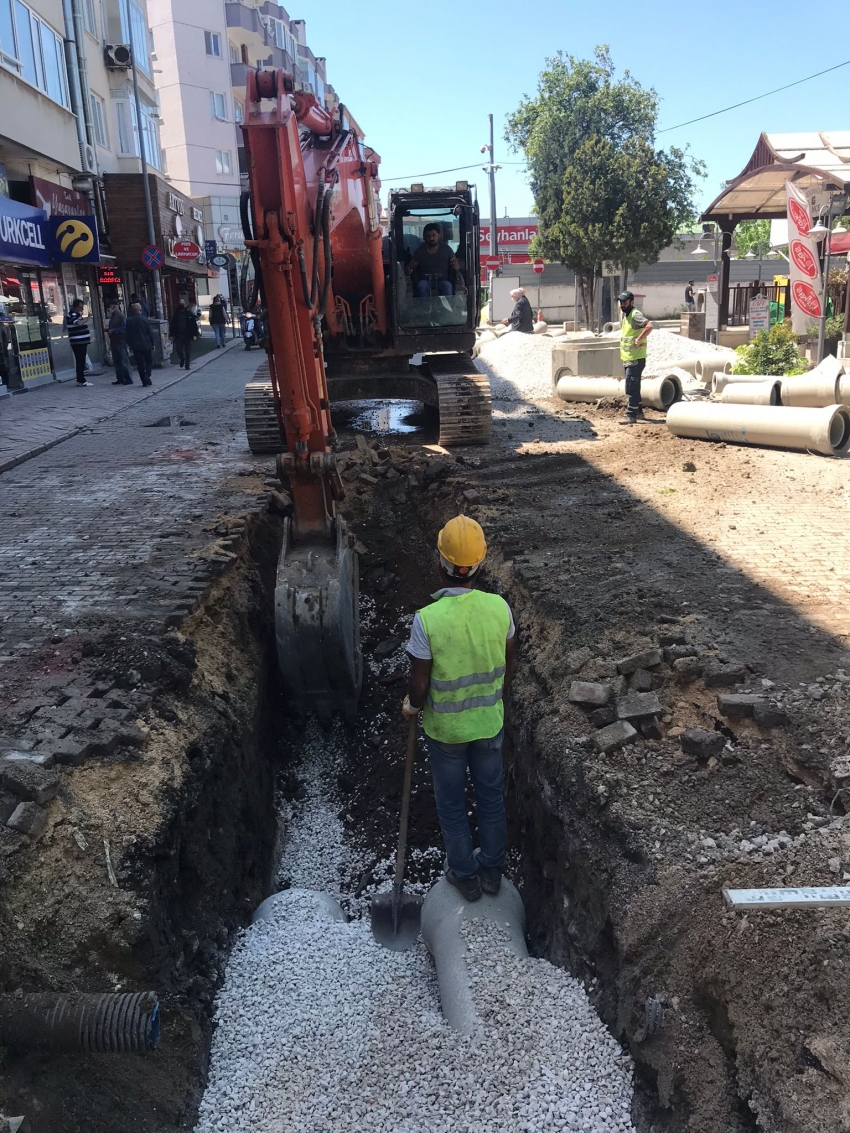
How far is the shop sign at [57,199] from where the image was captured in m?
18.4

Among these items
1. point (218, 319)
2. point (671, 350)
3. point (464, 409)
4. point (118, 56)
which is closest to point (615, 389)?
point (464, 409)

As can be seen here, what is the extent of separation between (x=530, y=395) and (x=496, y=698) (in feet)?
44.2

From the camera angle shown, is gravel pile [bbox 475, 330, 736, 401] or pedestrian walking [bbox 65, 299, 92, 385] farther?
pedestrian walking [bbox 65, 299, 92, 385]

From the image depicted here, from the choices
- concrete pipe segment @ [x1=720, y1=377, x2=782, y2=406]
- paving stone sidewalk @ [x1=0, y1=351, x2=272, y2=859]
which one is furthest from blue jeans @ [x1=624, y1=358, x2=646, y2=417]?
paving stone sidewalk @ [x1=0, y1=351, x2=272, y2=859]

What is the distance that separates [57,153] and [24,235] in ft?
12.2

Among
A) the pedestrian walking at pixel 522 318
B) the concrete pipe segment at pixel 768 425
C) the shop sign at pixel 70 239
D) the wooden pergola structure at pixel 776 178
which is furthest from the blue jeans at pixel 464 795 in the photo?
the pedestrian walking at pixel 522 318

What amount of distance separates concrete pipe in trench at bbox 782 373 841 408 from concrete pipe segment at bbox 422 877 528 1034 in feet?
29.8

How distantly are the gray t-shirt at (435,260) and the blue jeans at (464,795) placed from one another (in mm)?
8601

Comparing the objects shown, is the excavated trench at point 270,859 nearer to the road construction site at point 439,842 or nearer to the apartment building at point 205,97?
the road construction site at point 439,842

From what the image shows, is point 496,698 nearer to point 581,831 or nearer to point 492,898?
point 581,831

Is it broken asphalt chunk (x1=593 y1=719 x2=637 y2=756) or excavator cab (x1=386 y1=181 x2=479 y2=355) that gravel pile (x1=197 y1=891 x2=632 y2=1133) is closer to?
broken asphalt chunk (x1=593 y1=719 x2=637 y2=756)

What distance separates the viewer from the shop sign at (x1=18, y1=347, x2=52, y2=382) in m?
17.9

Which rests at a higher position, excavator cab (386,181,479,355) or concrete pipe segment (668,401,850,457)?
excavator cab (386,181,479,355)

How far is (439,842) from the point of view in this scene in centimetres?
562
